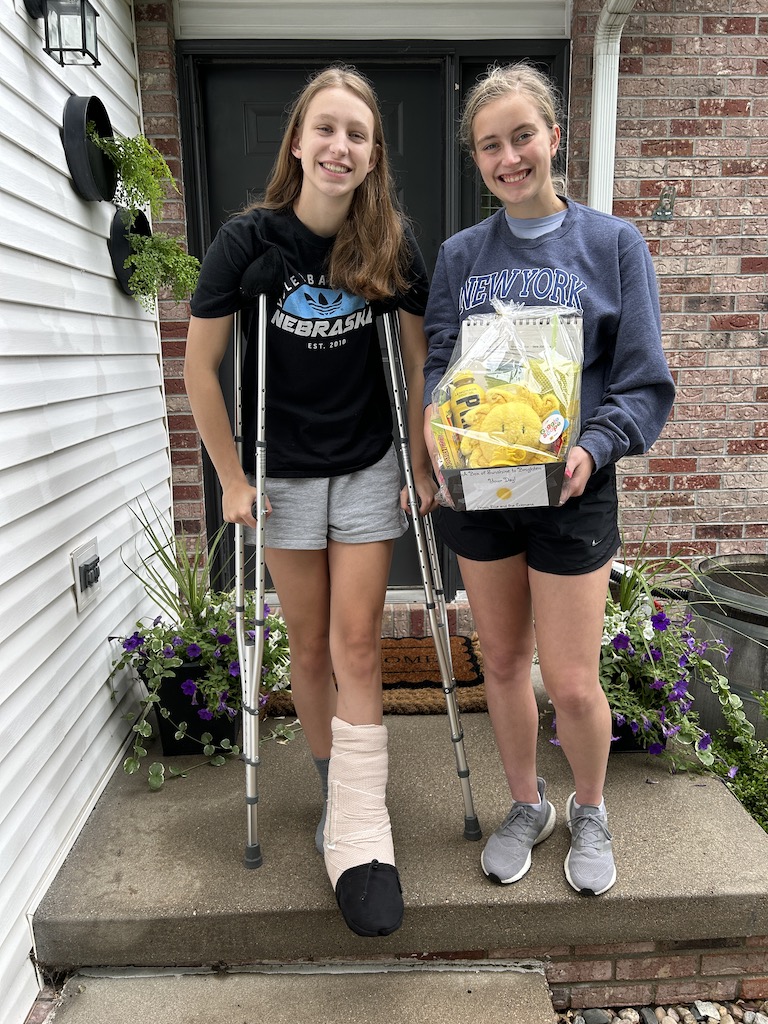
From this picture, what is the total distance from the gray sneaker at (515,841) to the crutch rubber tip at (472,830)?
0.06m

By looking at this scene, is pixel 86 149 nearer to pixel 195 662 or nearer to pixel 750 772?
pixel 195 662

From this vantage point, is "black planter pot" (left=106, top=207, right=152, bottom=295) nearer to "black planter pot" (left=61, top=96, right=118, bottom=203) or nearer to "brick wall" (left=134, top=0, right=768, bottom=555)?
"black planter pot" (left=61, top=96, right=118, bottom=203)

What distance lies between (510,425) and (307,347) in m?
0.59

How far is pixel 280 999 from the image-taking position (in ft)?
6.11

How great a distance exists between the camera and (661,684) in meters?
2.51

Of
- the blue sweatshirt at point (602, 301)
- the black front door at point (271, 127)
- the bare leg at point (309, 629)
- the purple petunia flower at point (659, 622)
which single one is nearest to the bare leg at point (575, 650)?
the blue sweatshirt at point (602, 301)

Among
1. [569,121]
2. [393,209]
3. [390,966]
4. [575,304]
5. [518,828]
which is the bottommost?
[390,966]

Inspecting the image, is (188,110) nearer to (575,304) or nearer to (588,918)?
(575,304)

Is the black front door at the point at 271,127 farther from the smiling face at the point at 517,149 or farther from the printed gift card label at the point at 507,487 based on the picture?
the printed gift card label at the point at 507,487

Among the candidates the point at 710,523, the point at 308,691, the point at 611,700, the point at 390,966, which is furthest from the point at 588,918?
the point at 710,523

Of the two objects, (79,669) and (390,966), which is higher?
(79,669)

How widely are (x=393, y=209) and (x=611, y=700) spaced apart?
1.64 m

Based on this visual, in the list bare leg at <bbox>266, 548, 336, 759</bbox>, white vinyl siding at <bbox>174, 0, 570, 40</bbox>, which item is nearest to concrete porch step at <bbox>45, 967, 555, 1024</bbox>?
bare leg at <bbox>266, 548, 336, 759</bbox>

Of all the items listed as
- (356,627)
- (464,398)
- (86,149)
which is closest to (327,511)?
(356,627)
